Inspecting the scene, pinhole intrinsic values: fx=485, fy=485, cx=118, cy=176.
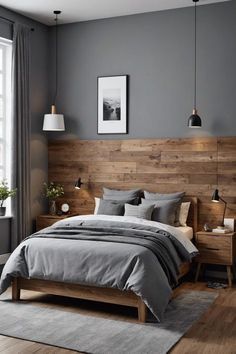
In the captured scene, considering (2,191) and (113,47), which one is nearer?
(2,191)

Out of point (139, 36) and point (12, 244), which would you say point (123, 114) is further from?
point (12, 244)

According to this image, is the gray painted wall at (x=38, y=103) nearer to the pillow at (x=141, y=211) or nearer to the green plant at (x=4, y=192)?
the green plant at (x=4, y=192)

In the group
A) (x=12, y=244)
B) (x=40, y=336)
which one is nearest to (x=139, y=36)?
(x=12, y=244)

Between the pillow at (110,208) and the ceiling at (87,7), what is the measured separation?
240 cm

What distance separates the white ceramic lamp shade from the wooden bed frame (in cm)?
228

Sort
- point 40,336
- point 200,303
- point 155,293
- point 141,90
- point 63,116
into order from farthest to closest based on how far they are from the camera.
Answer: point 63,116, point 141,90, point 200,303, point 155,293, point 40,336

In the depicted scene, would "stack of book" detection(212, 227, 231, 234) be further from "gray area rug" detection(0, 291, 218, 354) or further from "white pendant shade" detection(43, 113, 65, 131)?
"white pendant shade" detection(43, 113, 65, 131)

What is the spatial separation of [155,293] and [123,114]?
2.88 meters

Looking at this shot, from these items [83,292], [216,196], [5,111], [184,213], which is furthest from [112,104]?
[83,292]

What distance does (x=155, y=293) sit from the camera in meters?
4.12

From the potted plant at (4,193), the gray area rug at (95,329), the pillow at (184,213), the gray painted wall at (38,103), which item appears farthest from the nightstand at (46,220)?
the gray area rug at (95,329)

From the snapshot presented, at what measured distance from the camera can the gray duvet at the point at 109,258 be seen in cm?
419

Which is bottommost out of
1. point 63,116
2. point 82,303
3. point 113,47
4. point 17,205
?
point 82,303

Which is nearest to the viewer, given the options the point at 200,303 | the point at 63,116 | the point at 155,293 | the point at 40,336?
the point at 40,336
